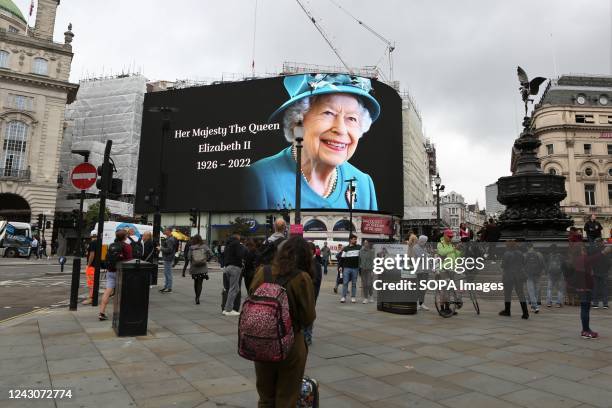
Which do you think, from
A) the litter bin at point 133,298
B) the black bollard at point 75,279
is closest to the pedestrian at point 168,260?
the black bollard at point 75,279

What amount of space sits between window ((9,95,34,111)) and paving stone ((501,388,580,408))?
182 ft

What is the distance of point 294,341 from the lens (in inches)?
124

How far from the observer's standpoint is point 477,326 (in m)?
8.91

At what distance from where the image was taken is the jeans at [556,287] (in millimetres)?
11953

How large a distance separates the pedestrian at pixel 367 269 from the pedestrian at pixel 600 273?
556 centimetres

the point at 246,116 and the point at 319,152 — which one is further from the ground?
the point at 246,116

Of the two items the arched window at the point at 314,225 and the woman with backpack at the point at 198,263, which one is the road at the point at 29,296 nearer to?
the woman with backpack at the point at 198,263

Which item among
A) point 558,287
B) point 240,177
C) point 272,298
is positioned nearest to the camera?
point 272,298

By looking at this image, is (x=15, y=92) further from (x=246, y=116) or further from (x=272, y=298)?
(x=272, y=298)

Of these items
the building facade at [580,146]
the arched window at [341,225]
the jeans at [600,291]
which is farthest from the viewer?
the building facade at [580,146]

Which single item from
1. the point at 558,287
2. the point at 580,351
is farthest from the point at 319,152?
the point at 580,351

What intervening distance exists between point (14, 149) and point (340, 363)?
5290cm

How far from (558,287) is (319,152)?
159 ft

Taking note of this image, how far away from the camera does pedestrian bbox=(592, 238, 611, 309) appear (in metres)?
9.02
